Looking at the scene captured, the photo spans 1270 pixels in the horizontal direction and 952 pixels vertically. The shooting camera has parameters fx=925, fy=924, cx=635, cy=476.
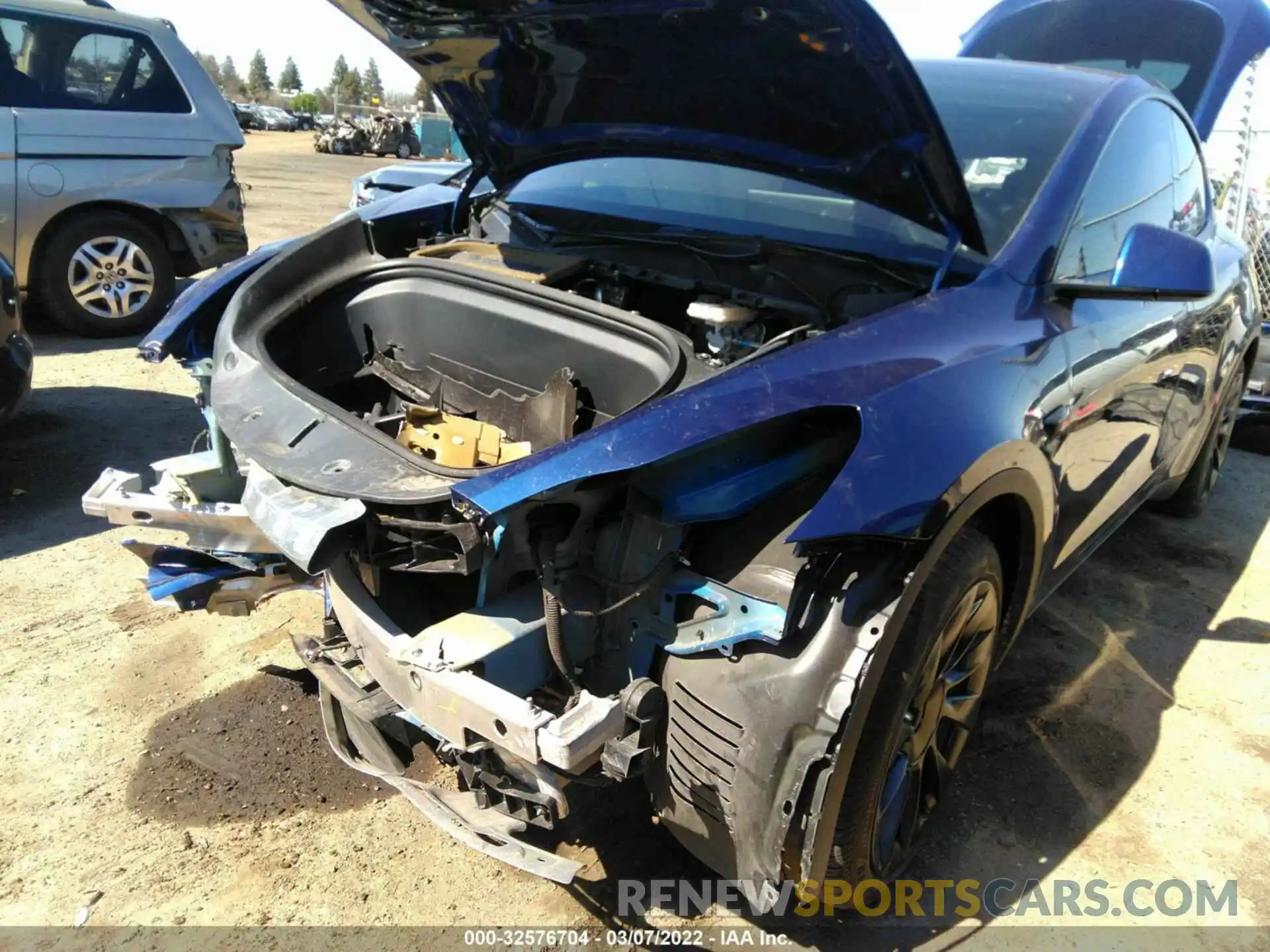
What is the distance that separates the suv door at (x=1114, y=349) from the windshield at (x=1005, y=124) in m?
0.14

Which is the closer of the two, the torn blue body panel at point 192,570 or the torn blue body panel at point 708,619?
the torn blue body panel at point 708,619

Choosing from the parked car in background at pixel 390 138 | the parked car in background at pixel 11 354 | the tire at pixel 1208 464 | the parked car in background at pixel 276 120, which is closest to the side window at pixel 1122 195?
the tire at pixel 1208 464

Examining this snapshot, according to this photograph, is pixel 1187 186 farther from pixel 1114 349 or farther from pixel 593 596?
pixel 593 596

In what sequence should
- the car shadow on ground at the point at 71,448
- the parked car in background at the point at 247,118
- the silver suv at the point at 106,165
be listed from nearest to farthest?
the car shadow on ground at the point at 71,448 → the silver suv at the point at 106,165 → the parked car in background at the point at 247,118

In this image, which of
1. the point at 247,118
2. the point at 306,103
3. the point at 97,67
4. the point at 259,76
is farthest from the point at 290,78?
the point at 97,67

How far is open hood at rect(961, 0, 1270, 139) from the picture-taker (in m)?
4.38

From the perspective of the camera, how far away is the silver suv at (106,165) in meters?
6.05

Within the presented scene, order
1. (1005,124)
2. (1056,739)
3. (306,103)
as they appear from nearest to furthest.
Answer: (1005,124) < (1056,739) < (306,103)

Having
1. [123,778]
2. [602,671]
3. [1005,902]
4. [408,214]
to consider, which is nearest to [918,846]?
[1005,902]

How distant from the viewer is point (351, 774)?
2.54 meters

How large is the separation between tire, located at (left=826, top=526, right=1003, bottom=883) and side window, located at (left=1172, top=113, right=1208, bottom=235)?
187 centimetres

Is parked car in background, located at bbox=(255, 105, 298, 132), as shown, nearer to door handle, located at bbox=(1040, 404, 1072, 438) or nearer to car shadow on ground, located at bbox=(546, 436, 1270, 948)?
car shadow on ground, located at bbox=(546, 436, 1270, 948)

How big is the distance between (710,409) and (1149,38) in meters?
4.33

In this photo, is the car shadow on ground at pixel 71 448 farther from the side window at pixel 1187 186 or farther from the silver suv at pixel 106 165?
the side window at pixel 1187 186
